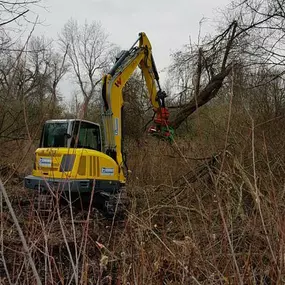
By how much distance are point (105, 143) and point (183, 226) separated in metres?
6.35

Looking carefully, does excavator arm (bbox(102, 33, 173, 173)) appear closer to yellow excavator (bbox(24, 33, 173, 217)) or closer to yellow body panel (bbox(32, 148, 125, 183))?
yellow excavator (bbox(24, 33, 173, 217))

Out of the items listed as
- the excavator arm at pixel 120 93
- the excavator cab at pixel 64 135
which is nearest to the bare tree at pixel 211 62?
the excavator arm at pixel 120 93

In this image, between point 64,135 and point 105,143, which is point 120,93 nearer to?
point 105,143

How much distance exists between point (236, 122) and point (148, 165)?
4.48 m

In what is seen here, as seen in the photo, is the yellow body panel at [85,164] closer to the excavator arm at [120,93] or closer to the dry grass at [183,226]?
the excavator arm at [120,93]

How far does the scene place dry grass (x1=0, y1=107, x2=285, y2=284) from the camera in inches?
83.5

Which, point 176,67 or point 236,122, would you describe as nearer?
point 236,122

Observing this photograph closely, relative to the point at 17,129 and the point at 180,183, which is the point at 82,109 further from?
the point at 17,129

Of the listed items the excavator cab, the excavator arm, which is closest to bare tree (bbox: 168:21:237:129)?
the excavator arm

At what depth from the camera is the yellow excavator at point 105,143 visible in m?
7.87

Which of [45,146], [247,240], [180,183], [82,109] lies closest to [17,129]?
[45,146]

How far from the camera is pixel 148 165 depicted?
12289 millimetres

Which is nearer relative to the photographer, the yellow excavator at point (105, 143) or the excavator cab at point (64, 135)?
the yellow excavator at point (105, 143)

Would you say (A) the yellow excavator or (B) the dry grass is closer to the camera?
(B) the dry grass
